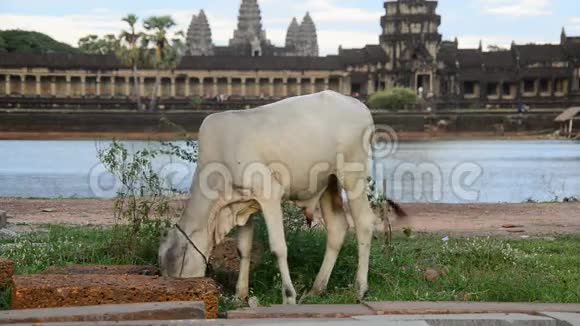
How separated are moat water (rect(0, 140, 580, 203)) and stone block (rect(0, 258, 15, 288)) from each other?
17.7 ft

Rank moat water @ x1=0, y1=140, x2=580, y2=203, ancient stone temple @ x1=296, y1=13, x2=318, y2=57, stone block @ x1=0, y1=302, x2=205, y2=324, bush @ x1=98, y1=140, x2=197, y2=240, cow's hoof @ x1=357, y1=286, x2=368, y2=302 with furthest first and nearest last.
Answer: ancient stone temple @ x1=296, y1=13, x2=318, y2=57 → moat water @ x1=0, y1=140, x2=580, y2=203 → bush @ x1=98, y1=140, x2=197, y2=240 → cow's hoof @ x1=357, y1=286, x2=368, y2=302 → stone block @ x1=0, y1=302, x2=205, y2=324

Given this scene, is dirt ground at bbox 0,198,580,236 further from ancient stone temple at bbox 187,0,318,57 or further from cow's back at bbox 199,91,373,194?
ancient stone temple at bbox 187,0,318,57

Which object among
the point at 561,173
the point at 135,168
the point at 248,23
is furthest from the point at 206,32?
the point at 135,168

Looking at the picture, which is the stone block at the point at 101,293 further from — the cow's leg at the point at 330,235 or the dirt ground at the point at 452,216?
the dirt ground at the point at 452,216

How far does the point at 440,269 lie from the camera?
830 cm

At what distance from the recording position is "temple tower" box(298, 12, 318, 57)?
11444 centimetres

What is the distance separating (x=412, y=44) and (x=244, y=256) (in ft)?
232

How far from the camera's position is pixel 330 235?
300 inches

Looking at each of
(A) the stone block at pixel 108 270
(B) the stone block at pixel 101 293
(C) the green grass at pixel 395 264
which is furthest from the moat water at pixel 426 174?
(B) the stone block at pixel 101 293

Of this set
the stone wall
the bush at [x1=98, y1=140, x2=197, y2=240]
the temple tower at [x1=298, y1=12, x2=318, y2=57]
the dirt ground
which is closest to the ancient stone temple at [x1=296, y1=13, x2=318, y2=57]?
the temple tower at [x1=298, y1=12, x2=318, y2=57]

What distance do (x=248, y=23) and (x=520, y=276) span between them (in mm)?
100139

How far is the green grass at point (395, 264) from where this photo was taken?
7367 millimetres

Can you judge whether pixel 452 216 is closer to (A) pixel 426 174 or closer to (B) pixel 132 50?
(A) pixel 426 174

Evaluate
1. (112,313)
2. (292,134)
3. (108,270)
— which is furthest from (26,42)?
(112,313)
